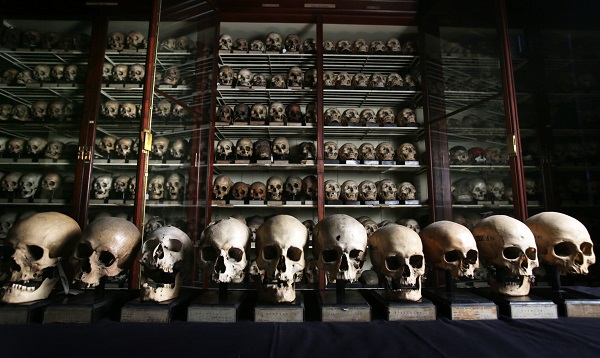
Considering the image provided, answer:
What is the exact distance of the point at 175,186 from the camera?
116 inches

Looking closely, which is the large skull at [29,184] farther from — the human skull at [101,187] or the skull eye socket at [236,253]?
the skull eye socket at [236,253]

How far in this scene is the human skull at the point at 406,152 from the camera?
13.7 ft

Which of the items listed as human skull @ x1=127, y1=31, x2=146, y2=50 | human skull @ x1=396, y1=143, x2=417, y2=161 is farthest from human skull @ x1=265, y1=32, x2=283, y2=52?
human skull @ x1=396, y1=143, x2=417, y2=161

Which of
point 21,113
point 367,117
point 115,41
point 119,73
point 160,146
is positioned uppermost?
point 115,41

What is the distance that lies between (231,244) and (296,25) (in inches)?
147

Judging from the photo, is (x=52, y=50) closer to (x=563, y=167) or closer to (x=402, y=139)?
(x=402, y=139)

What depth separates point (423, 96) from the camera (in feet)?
13.7

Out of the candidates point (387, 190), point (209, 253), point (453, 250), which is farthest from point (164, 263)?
point (387, 190)

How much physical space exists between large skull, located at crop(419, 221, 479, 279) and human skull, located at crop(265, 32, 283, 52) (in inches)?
138

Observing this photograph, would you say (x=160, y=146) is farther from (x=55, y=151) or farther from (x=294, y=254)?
(x=55, y=151)

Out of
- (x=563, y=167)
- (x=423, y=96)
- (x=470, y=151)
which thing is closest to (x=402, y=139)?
(x=423, y=96)

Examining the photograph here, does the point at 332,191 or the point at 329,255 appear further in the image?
the point at 332,191

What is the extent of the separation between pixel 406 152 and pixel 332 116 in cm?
111

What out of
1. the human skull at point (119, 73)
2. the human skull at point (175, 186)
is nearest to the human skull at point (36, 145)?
the human skull at point (119, 73)
